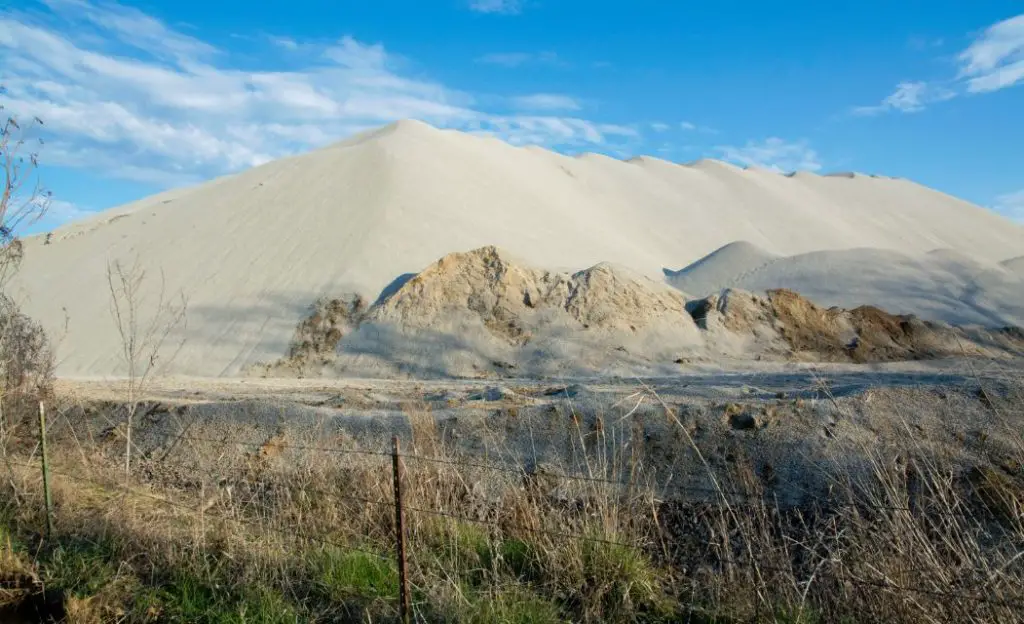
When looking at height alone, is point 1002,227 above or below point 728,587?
above

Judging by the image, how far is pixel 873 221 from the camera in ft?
210

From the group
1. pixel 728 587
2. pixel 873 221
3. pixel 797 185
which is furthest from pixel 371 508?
pixel 797 185

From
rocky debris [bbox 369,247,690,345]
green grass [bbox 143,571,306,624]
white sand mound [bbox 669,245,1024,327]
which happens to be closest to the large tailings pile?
rocky debris [bbox 369,247,690,345]

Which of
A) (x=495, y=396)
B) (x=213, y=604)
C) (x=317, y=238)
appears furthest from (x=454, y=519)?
(x=317, y=238)

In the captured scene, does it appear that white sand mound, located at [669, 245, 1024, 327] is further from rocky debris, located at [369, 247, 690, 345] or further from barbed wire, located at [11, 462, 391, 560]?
barbed wire, located at [11, 462, 391, 560]

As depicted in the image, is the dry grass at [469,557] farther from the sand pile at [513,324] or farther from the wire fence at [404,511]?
the sand pile at [513,324]

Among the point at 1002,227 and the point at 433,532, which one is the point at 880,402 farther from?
the point at 1002,227

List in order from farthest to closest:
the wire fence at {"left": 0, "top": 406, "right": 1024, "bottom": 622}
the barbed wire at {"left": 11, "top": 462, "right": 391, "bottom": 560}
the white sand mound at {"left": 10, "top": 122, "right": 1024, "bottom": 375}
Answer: the white sand mound at {"left": 10, "top": 122, "right": 1024, "bottom": 375} → the barbed wire at {"left": 11, "top": 462, "right": 391, "bottom": 560} → the wire fence at {"left": 0, "top": 406, "right": 1024, "bottom": 622}

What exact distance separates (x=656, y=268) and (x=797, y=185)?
1565 inches

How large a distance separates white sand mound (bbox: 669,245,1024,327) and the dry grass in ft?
71.6

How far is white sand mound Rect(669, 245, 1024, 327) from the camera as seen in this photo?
2555cm

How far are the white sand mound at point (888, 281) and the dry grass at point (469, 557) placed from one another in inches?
859

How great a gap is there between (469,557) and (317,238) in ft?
74.3

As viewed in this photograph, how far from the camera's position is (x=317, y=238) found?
26078 millimetres
